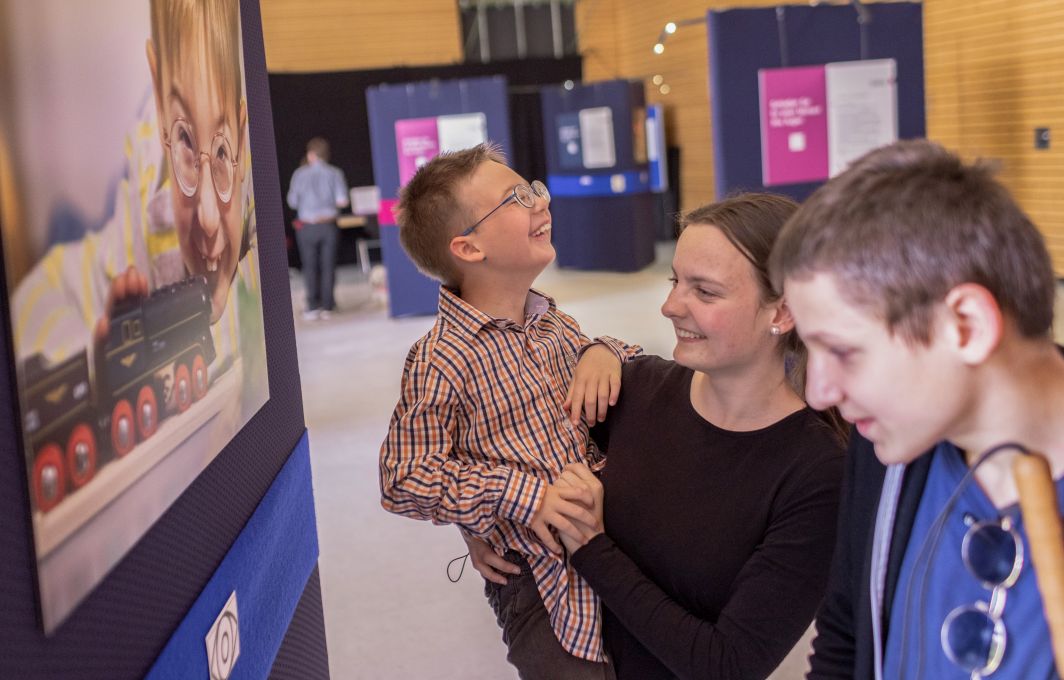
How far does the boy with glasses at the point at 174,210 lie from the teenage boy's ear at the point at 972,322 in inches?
34.2

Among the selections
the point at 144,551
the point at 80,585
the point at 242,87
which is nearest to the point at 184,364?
the point at 144,551

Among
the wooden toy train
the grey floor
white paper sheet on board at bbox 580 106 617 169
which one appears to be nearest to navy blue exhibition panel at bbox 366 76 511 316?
the grey floor

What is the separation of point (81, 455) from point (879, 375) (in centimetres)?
82

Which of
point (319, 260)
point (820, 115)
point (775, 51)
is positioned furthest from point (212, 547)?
point (319, 260)

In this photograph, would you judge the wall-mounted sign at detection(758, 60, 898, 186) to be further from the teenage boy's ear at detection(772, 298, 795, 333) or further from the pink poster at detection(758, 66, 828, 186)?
the teenage boy's ear at detection(772, 298, 795, 333)

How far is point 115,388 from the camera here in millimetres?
1199

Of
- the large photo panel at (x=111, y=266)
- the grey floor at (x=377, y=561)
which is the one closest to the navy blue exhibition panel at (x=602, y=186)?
the grey floor at (x=377, y=561)

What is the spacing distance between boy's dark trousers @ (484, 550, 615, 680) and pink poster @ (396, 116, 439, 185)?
8754 millimetres

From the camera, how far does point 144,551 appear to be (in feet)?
4.36

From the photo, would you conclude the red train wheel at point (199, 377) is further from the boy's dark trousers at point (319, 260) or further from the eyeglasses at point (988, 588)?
the boy's dark trousers at point (319, 260)

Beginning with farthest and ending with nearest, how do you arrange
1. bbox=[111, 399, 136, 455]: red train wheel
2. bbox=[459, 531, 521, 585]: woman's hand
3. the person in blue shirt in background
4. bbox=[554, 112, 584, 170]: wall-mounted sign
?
bbox=[554, 112, 584, 170]: wall-mounted sign, the person in blue shirt in background, bbox=[459, 531, 521, 585]: woman's hand, bbox=[111, 399, 136, 455]: red train wheel

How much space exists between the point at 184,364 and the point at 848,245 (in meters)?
0.90

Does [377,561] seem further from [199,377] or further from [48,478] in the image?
[48,478]

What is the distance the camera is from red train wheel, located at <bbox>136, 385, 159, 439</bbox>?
127cm
